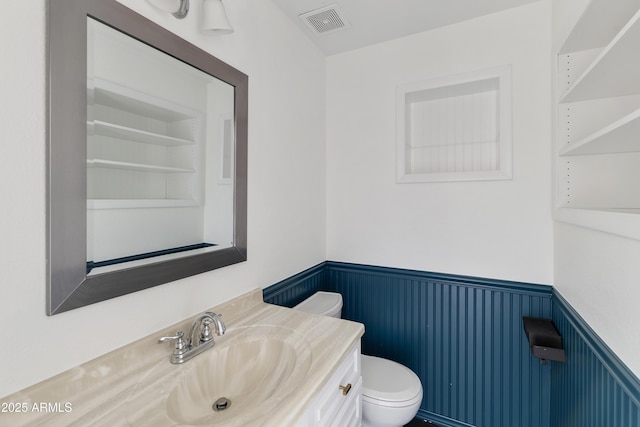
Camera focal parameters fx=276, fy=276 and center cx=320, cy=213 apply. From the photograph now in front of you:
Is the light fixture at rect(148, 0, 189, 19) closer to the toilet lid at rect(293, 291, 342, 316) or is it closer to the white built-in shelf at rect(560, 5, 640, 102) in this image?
the white built-in shelf at rect(560, 5, 640, 102)

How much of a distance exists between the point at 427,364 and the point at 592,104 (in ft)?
5.38

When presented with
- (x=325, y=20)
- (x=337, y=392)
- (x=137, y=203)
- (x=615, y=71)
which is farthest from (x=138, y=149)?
(x=615, y=71)

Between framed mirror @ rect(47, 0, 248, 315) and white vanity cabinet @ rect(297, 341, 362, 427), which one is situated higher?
framed mirror @ rect(47, 0, 248, 315)

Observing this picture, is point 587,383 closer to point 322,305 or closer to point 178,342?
point 322,305

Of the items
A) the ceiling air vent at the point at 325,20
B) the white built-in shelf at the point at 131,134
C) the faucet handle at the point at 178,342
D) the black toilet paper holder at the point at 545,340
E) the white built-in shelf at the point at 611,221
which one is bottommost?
the black toilet paper holder at the point at 545,340

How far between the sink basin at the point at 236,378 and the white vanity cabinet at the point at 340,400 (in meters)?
0.10

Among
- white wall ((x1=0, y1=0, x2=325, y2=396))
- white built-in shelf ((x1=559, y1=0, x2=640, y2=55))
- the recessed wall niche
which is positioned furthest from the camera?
the recessed wall niche

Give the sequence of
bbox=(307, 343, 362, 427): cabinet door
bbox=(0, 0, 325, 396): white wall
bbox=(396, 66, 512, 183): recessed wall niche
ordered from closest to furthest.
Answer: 1. bbox=(0, 0, 325, 396): white wall
2. bbox=(307, 343, 362, 427): cabinet door
3. bbox=(396, 66, 512, 183): recessed wall niche

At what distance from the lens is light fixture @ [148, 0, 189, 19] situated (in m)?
0.91

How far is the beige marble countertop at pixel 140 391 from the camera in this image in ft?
2.15

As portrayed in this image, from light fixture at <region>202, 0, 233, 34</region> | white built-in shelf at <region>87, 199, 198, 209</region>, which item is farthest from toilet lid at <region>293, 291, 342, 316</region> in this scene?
light fixture at <region>202, 0, 233, 34</region>

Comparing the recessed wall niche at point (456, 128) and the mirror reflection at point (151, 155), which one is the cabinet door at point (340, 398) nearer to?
the mirror reflection at point (151, 155)

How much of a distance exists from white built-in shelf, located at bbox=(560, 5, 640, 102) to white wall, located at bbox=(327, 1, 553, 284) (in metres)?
0.35

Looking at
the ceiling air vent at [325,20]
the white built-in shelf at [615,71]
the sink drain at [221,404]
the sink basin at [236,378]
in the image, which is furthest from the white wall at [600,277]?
the sink drain at [221,404]
